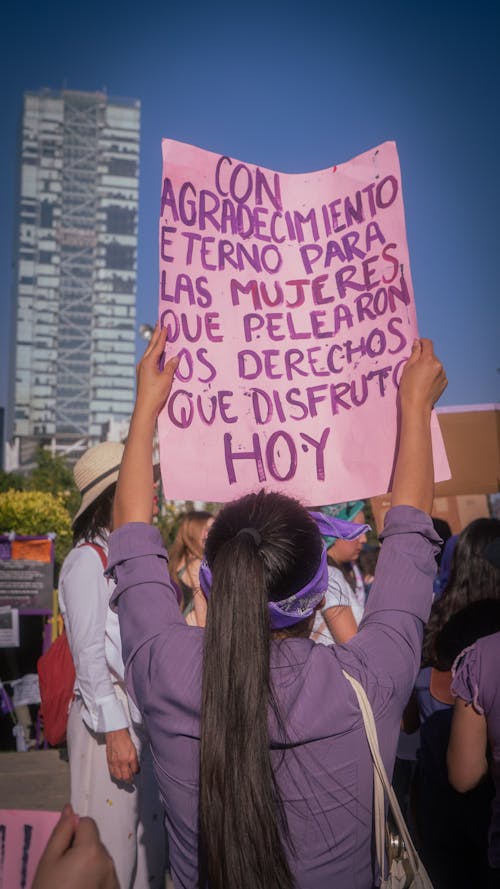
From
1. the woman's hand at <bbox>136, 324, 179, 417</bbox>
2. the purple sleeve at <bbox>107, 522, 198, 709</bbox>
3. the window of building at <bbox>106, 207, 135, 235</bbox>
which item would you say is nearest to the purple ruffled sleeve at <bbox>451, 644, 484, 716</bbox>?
the purple sleeve at <bbox>107, 522, 198, 709</bbox>

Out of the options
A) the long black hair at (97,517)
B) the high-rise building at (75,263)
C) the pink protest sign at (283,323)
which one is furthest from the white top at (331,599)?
the high-rise building at (75,263)

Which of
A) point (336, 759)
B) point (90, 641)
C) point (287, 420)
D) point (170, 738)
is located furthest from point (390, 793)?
point (90, 641)

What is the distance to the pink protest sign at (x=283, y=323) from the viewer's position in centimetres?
204

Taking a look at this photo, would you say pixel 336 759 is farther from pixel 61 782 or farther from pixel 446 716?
pixel 61 782

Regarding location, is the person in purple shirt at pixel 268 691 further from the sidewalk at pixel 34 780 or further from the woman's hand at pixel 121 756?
the sidewalk at pixel 34 780

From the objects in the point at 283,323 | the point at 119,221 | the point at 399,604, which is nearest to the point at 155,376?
the point at 283,323

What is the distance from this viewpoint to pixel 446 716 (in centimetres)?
283

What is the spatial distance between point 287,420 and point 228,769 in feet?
3.25

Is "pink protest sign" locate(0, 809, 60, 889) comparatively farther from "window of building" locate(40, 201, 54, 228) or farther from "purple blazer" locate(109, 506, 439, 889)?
"window of building" locate(40, 201, 54, 228)

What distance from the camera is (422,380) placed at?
6.11ft

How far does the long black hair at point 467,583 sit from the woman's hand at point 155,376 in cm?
140

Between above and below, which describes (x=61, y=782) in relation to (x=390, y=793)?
below

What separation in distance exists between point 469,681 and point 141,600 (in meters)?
0.96

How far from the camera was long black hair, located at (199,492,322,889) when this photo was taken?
1.31 meters
